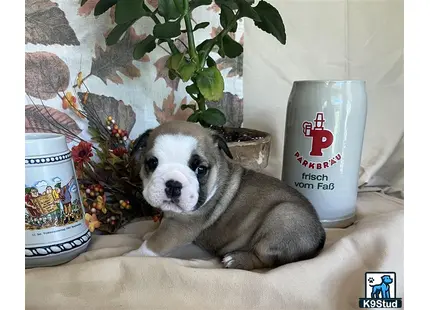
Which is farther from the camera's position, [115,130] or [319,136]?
[115,130]

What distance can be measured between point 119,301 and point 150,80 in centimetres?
68

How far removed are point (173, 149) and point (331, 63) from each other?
0.59m

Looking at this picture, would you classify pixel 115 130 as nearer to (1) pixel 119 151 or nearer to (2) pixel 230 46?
(1) pixel 119 151

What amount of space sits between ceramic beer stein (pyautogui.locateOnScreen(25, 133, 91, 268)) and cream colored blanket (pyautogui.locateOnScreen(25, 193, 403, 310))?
0.06m

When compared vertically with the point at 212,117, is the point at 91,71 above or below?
above

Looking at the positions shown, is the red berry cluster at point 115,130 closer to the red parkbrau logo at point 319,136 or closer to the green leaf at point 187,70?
the green leaf at point 187,70

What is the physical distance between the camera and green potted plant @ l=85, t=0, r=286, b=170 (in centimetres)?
88

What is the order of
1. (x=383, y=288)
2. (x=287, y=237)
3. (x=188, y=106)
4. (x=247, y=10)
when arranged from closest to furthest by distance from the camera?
(x=383, y=288), (x=287, y=237), (x=247, y=10), (x=188, y=106)

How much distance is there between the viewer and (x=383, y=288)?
27.1 inches

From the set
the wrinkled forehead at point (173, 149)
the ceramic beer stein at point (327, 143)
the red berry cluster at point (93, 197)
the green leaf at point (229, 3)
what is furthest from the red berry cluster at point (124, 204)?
the green leaf at point (229, 3)

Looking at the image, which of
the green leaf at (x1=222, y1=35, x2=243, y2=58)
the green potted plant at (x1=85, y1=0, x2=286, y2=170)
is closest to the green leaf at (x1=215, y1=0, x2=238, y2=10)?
the green potted plant at (x1=85, y1=0, x2=286, y2=170)

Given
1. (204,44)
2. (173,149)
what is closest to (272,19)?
(204,44)

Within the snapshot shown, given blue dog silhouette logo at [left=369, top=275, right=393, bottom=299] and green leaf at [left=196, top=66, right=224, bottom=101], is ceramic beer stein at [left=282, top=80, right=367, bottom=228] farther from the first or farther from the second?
blue dog silhouette logo at [left=369, top=275, right=393, bottom=299]
